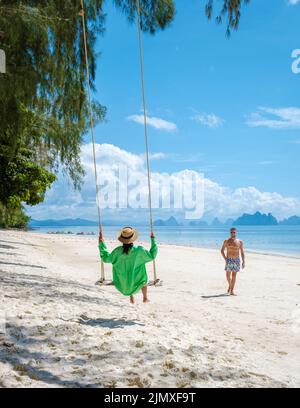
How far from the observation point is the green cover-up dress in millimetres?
7609

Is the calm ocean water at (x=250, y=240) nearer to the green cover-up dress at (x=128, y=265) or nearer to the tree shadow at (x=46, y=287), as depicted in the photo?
the tree shadow at (x=46, y=287)

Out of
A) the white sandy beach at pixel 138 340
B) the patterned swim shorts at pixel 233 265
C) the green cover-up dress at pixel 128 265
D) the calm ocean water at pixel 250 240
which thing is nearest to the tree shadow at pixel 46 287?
the white sandy beach at pixel 138 340

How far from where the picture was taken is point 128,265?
7637 mm

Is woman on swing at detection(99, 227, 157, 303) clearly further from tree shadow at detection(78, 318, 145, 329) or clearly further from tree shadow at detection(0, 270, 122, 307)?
tree shadow at detection(0, 270, 122, 307)

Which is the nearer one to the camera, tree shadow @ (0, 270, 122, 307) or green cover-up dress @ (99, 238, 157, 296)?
green cover-up dress @ (99, 238, 157, 296)

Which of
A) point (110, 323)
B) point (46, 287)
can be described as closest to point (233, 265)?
point (46, 287)

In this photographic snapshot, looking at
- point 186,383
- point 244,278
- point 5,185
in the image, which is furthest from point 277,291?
point 5,185

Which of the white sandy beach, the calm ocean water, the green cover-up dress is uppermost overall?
the green cover-up dress

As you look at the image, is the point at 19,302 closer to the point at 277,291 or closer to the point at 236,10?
the point at 236,10

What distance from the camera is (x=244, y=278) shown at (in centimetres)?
1645

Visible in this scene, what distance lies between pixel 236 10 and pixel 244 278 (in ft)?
34.2

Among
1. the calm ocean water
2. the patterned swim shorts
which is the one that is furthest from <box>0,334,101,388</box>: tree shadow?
the calm ocean water

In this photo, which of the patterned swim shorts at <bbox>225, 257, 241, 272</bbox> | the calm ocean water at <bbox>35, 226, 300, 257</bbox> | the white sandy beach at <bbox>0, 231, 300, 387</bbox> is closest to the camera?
the white sandy beach at <bbox>0, 231, 300, 387</bbox>

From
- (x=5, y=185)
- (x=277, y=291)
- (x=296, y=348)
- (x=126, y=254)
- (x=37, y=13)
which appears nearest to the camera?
(x=296, y=348)
